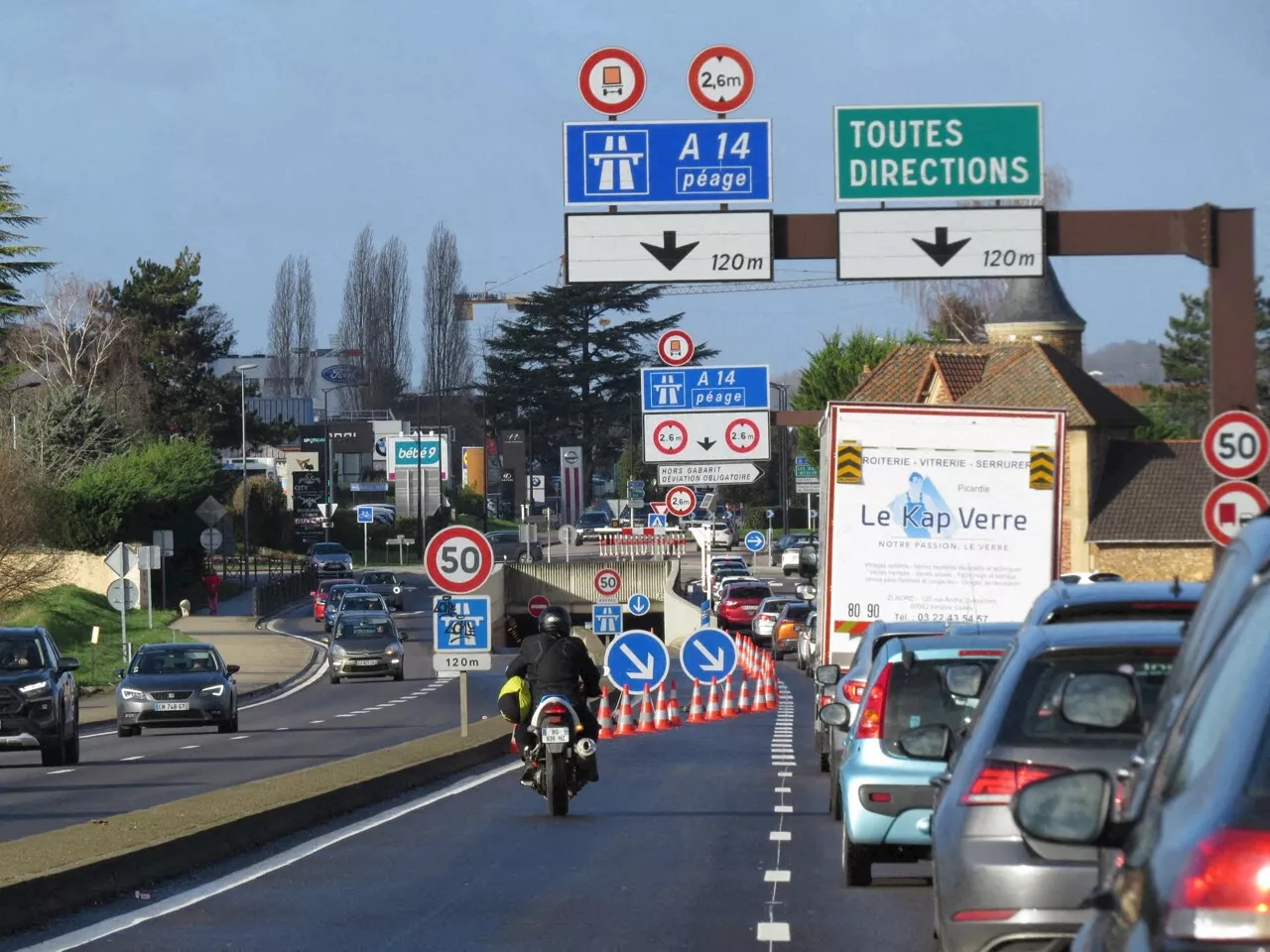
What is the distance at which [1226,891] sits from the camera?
8.96ft

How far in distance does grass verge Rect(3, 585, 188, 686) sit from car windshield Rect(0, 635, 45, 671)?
831 inches

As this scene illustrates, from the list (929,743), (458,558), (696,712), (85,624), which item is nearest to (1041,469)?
(458,558)

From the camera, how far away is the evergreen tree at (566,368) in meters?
101

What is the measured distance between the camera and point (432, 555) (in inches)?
850

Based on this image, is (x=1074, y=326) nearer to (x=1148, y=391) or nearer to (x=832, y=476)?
(x=1148, y=391)

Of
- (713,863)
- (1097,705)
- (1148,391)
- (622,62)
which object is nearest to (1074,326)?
(1148,391)

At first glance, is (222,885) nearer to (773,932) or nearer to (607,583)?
(773,932)

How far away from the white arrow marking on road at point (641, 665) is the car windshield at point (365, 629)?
22247 millimetres

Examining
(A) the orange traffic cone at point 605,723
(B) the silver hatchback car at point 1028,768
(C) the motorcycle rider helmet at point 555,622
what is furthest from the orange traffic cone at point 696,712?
(B) the silver hatchback car at point 1028,768

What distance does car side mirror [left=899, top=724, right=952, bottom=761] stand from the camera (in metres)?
8.80

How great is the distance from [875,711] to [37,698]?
625 inches

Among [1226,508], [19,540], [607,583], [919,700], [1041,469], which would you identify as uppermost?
[1041,469]

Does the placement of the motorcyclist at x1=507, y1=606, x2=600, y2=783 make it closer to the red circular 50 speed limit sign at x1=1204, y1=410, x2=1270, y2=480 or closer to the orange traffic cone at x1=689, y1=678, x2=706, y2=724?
the red circular 50 speed limit sign at x1=1204, y1=410, x2=1270, y2=480

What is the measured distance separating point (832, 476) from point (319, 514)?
83115mm
